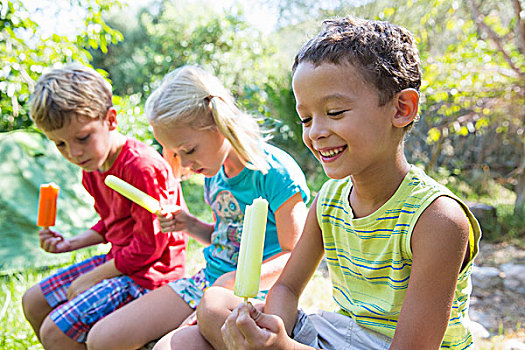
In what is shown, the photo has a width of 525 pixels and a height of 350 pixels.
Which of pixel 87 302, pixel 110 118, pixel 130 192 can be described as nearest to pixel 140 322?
pixel 87 302

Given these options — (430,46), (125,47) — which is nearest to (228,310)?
(430,46)

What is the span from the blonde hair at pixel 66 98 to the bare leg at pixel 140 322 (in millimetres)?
995

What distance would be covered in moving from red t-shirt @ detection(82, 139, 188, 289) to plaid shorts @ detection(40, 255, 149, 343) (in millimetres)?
68

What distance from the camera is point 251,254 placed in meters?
1.43

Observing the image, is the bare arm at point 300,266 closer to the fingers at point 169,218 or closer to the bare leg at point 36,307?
the fingers at point 169,218

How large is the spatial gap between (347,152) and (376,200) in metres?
0.21

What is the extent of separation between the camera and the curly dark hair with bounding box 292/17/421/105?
1.48 meters

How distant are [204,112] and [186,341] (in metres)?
1.01

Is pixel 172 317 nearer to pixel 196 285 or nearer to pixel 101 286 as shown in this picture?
→ pixel 196 285

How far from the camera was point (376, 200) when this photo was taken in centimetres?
160

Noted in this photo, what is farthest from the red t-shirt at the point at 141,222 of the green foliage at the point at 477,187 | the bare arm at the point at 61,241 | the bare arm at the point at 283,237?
the green foliage at the point at 477,187

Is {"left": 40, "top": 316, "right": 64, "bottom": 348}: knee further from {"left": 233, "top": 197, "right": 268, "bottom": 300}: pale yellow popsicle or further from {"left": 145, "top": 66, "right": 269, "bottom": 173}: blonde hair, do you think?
{"left": 233, "top": 197, "right": 268, "bottom": 300}: pale yellow popsicle

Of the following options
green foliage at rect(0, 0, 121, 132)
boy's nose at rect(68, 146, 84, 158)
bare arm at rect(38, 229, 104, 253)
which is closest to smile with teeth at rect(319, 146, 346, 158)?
boy's nose at rect(68, 146, 84, 158)

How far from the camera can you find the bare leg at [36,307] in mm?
2604
